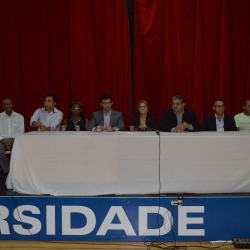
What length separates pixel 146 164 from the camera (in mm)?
2773

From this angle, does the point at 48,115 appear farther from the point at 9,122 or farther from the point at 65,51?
the point at 65,51

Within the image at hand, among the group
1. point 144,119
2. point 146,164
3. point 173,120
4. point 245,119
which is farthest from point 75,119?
point 245,119

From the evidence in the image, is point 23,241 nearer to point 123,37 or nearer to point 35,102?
point 35,102

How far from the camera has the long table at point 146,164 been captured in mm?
2762

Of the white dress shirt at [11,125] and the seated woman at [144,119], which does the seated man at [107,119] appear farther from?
the white dress shirt at [11,125]

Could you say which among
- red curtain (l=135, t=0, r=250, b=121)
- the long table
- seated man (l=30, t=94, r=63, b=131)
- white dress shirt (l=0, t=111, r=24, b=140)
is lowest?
the long table

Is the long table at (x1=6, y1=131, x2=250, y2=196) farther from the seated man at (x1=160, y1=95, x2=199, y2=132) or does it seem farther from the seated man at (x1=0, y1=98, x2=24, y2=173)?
the seated man at (x1=0, y1=98, x2=24, y2=173)

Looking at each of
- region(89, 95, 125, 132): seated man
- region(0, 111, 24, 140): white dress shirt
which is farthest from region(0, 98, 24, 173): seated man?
region(89, 95, 125, 132): seated man

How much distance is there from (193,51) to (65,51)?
1502mm

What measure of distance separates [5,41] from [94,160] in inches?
96.5

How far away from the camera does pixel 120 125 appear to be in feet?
12.3

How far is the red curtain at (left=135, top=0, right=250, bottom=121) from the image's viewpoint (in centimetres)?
429

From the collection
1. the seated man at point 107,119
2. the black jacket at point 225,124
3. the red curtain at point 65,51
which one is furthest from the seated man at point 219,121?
the red curtain at point 65,51

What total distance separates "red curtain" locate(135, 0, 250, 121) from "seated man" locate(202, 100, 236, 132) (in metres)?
0.73
